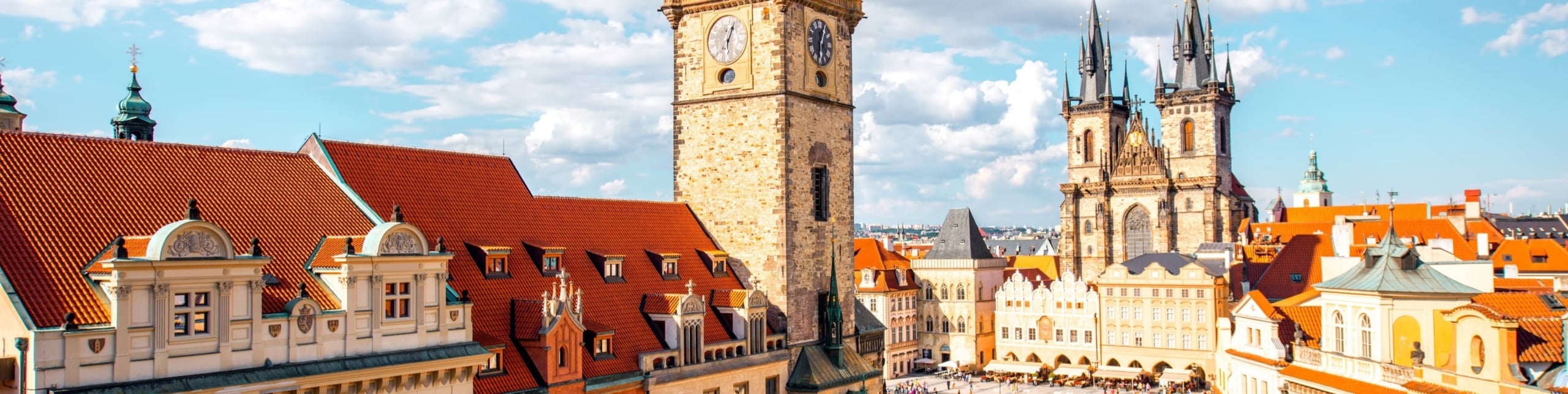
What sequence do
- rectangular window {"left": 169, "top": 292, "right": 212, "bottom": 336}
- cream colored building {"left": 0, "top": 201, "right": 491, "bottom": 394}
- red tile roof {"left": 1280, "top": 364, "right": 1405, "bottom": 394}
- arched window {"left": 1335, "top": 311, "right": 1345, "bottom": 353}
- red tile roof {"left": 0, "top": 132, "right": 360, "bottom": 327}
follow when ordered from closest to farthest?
cream colored building {"left": 0, "top": 201, "right": 491, "bottom": 394}, red tile roof {"left": 0, "top": 132, "right": 360, "bottom": 327}, rectangular window {"left": 169, "top": 292, "right": 212, "bottom": 336}, red tile roof {"left": 1280, "top": 364, "right": 1405, "bottom": 394}, arched window {"left": 1335, "top": 311, "right": 1345, "bottom": 353}

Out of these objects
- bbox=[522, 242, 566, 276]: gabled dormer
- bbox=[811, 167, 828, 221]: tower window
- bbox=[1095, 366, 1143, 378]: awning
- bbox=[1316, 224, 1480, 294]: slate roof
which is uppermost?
bbox=[811, 167, 828, 221]: tower window

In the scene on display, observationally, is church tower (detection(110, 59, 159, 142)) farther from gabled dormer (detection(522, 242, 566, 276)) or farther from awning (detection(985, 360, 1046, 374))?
awning (detection(985, 360, 1046, 374))

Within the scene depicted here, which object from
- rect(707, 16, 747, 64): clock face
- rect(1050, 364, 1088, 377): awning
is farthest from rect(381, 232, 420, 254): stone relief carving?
rect(1050, 364, 1088, 377): awning

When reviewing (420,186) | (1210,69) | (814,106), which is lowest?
(420,186)

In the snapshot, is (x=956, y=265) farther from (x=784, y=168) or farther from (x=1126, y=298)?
(x=784, y=168)

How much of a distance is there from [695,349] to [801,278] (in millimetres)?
5486

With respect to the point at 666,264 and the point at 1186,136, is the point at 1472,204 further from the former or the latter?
the point at 666,264

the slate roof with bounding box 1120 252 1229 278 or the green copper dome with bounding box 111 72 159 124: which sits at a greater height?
the green copper dome with bounding box 111 72 159 124

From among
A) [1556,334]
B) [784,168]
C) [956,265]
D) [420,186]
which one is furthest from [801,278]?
[956,265]

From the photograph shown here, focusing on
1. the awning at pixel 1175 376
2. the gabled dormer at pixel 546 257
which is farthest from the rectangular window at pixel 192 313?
the awning at pixel 1175 376

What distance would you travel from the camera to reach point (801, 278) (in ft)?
113

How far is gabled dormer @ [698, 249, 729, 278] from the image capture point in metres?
33.5

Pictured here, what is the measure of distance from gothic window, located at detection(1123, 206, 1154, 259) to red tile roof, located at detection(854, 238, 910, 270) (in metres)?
17.4

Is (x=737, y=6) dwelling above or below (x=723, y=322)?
above
